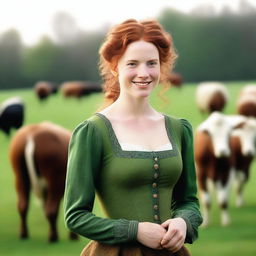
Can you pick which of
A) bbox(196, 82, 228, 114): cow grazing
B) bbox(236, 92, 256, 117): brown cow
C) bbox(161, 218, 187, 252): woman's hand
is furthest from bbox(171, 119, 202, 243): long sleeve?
bbox(196, 82, 228, 114): cow grazing

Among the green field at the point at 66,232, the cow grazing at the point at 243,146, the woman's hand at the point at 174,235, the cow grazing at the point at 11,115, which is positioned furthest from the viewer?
the cow grazing at the point at 11,115

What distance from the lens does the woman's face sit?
2.25 metres

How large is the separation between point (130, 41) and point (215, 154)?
5641 mm

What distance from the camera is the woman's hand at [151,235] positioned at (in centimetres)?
216

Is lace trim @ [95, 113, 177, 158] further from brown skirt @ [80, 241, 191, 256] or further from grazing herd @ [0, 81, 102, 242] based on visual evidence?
grazing herd @ [0, 81, 102, 242]

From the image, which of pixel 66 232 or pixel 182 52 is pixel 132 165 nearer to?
pixel 66 232

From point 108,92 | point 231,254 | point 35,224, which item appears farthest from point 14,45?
point 108,92

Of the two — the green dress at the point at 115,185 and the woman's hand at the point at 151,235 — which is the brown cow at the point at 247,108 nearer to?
the green dress at the point at 115,185

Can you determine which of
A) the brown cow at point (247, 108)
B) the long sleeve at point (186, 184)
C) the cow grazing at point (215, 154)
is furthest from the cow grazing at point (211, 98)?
the long sleeve at point (186, 184)

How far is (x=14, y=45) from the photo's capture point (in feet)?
91.0

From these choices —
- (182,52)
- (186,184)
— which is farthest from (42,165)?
(182,52)

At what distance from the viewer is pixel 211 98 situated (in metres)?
19.0

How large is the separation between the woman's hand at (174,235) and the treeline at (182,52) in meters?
22.2

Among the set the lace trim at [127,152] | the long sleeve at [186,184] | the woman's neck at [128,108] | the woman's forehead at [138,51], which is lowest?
the long sleeve at [186,184]
